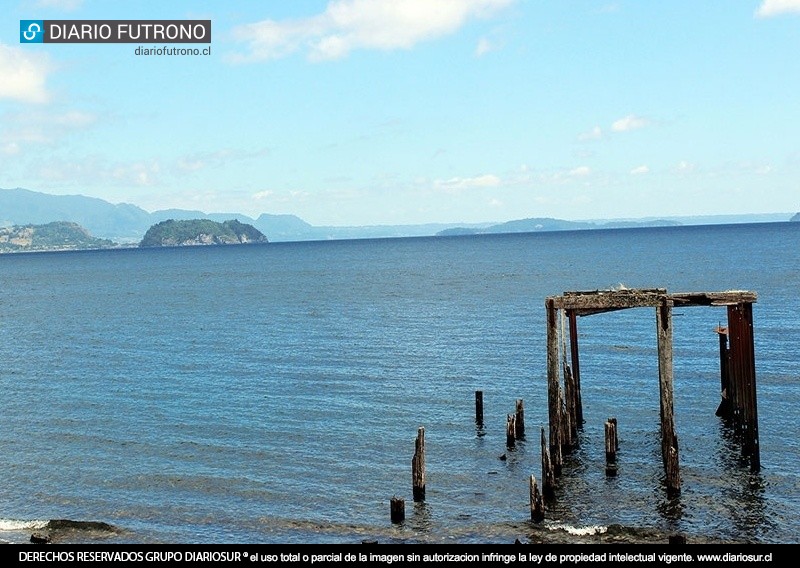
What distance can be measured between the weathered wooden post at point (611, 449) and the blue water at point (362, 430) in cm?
48

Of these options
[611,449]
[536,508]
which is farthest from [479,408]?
[536,508]

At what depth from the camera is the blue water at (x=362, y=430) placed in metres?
25.5

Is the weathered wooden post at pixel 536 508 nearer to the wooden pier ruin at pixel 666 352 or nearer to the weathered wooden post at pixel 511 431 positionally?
the wooden pier ruin at pixel 666 352

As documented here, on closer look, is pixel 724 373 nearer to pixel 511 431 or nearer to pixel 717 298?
pixel 717 298

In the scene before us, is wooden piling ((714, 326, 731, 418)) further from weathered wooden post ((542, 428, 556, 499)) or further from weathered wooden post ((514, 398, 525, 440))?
weathered wooden post ((542, 428, 556, 499))

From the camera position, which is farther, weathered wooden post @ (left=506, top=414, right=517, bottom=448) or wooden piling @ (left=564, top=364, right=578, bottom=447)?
weathered wooden post @ (left=506, top=414, right=517, bottom=448)

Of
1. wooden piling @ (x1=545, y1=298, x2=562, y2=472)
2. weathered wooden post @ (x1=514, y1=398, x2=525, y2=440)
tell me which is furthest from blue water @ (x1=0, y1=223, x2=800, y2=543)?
wooden piling @ (x1=545, y1=298, x2=562, y2=472)

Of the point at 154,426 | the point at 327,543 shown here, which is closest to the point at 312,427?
the point at 154,426

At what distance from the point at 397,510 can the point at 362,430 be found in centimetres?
1082

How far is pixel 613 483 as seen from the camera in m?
28.1

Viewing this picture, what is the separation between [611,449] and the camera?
29406mm

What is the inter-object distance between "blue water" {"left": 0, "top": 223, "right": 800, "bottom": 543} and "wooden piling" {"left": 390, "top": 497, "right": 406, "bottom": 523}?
15.4 inches

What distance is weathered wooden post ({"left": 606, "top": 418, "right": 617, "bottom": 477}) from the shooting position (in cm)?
2891
